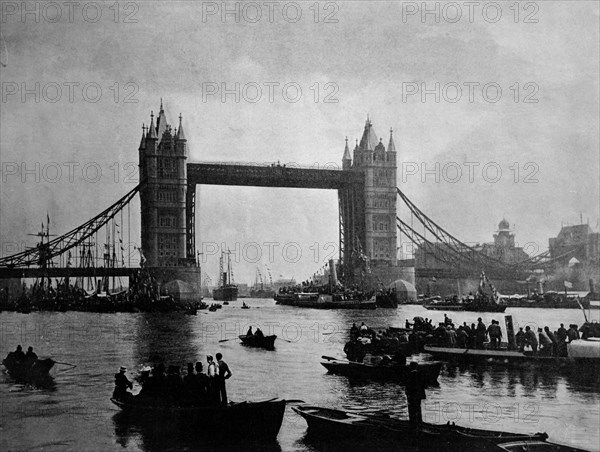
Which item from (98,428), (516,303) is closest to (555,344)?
(98,428)

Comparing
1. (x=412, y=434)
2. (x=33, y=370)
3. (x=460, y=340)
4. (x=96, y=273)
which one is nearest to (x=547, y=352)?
(x=460, y=340)

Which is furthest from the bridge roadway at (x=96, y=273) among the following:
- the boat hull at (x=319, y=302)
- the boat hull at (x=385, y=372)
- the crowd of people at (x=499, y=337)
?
the boat hull at (x=385, y=372)

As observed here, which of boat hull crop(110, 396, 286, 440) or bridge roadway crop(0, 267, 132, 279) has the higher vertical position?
bridge roadway crop(0, 267, 132, 279)

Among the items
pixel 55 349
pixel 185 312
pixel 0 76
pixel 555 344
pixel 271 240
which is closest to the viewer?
pixel 0 76

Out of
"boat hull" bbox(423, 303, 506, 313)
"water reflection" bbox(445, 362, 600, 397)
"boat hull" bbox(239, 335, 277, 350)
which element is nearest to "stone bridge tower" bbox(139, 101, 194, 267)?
"boat hull" bbox(423, 303, 506, 313)

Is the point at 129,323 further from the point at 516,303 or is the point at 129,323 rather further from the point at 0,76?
the point at 516,303

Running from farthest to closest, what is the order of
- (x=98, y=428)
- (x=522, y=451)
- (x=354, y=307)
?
(x=354, y=307), (x=98, y=428), (x=522, y=451)

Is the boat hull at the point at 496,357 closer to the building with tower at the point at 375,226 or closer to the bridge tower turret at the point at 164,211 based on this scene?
the building with tower at the point at 375,226

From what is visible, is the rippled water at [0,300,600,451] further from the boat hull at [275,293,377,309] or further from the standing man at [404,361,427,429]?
the boat hull at [275,293,377,309]
